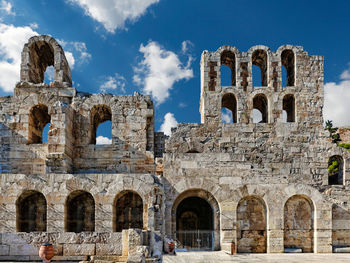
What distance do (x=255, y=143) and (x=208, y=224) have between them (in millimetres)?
5553

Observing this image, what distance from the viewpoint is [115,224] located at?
1375 centimetres

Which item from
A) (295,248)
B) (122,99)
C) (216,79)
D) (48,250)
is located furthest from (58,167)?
(295,248)

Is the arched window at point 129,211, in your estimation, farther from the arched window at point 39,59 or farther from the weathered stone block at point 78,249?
the arched window at point 39,59

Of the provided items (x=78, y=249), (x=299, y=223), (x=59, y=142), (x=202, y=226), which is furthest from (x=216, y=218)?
(x=59, y=142)

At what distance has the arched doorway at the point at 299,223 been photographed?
14.4 meters

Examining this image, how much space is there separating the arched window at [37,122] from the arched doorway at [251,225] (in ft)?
41.3

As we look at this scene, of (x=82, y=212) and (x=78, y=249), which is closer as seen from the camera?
(x=78, y=249)

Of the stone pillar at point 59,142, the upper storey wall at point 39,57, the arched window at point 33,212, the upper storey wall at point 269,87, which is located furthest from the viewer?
the upper storey wall at point 269,87

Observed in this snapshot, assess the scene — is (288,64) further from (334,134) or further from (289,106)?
(334,134)

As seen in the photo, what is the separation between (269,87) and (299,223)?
8866 millimetres

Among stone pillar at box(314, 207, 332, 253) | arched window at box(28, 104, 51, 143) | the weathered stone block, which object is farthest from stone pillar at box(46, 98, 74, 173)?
stone pillar at box(314, 207, 332, 253)

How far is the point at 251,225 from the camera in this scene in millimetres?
14461

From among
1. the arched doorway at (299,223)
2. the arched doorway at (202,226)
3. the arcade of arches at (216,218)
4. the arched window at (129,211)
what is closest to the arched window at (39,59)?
the arcade of arches at (216,218)

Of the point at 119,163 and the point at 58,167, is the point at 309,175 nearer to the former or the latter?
the point at 119,163
